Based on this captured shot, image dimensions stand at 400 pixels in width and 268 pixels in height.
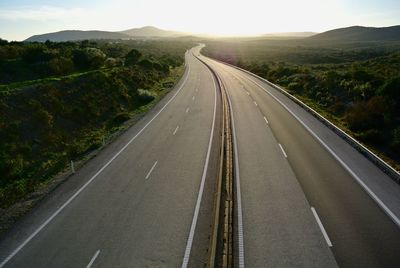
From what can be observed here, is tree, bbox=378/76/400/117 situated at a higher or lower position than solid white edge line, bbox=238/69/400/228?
higher

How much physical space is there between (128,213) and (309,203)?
25.6ft

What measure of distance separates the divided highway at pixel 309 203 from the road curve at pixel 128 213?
2097 millimetres

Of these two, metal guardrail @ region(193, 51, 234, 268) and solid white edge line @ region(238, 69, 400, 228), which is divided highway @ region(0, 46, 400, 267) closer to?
solid white edge line @ region(238, 69, 400, 228)

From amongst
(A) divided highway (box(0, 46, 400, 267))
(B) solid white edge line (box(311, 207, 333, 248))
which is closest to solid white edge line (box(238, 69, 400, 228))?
(A) divided highway (box(0, 46, 400, 267))

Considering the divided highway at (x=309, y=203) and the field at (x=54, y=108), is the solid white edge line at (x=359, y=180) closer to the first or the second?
the divided highway at (x=309, y=203)

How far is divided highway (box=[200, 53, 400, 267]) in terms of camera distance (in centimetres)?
1116

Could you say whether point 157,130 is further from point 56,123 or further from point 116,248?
point 116,248

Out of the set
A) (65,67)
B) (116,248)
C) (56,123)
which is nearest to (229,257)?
(116,248)

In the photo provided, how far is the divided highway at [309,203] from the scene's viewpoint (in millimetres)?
11156

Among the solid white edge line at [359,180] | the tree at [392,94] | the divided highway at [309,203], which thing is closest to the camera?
the divided highway at [309,203]

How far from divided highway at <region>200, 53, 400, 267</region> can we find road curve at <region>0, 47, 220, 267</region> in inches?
82.5

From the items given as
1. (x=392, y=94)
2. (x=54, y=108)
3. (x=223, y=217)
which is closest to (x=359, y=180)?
(x=223, y=217)

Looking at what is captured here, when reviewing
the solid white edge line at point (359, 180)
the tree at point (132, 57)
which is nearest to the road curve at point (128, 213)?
the solid white edge line at point (359, 180)

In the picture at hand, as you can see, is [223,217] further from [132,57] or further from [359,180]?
[132,57]
